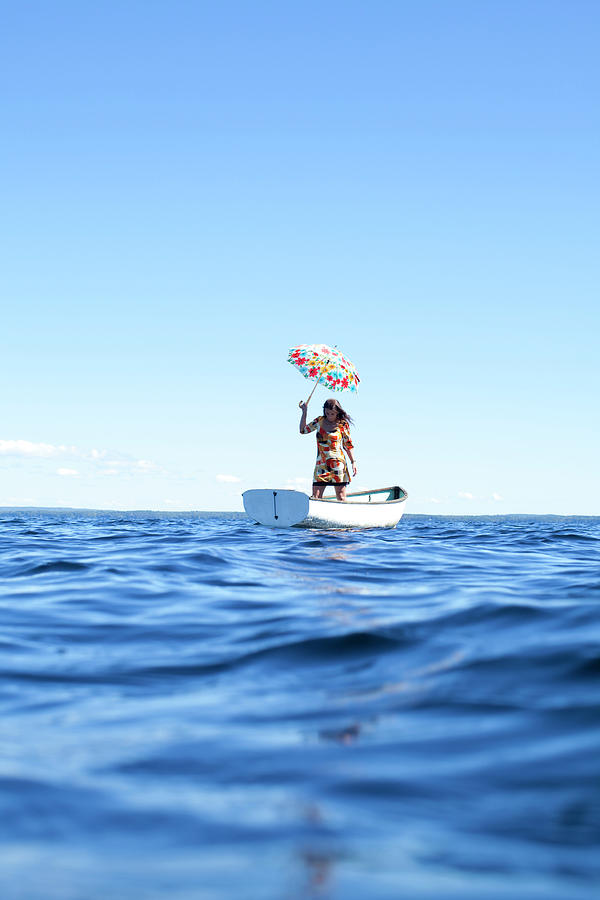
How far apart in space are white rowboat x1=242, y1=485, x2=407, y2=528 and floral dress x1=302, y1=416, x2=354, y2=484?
36.2 inches

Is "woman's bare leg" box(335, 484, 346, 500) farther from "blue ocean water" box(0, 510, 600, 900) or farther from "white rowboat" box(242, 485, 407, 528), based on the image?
"blue ocean water" box(0, 510, 600, 900)

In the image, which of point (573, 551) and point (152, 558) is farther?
point (573, 551)

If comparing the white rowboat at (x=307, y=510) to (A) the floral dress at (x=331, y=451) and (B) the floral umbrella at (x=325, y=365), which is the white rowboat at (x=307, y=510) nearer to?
(A) the floral dress at (x=331, y=451)

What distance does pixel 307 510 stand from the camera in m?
15.7

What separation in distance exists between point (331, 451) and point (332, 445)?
151mm

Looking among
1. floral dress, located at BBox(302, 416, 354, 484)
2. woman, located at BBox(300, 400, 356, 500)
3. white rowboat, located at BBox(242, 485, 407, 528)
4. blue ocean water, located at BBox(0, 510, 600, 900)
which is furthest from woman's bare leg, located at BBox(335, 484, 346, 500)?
blue ocean water, located at BBox(0, 510, 600, 900)

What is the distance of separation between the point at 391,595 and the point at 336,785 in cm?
444

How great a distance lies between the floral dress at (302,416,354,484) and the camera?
17.4 metres

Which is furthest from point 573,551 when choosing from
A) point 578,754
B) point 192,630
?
point 578,754

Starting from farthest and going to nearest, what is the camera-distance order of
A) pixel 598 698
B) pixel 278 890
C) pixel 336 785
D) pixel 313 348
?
pixel 313 348
pixel 598 698
pixel 336 785
pixel 278 890

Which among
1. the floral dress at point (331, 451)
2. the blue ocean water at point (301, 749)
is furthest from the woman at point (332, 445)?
the blue ocean water at point (301, 749)

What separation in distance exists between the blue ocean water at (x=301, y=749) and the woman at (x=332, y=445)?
10.8 metres

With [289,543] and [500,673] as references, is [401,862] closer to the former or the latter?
[500,673]

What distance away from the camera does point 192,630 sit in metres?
5.45
